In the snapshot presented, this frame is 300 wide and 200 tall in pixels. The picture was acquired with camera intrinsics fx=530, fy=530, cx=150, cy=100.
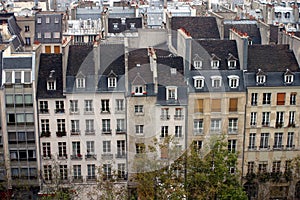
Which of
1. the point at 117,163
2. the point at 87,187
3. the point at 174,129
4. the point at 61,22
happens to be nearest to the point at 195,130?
the point at 174,129

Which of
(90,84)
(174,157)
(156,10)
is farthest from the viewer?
(156,10)

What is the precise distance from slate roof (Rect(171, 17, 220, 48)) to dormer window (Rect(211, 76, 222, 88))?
17.8 metres

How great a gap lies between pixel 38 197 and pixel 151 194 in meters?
15.6

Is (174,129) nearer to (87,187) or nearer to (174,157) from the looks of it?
(174,157)

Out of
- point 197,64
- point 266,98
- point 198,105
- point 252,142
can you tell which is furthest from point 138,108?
point 266,98

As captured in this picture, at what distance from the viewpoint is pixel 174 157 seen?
50.1 metres

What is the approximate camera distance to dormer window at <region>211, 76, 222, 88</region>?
2111 inches

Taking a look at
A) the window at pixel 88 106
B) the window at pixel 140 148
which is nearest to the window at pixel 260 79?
the window at pixel 140 148

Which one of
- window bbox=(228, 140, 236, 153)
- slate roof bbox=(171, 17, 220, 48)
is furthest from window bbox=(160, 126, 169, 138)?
slate roof bbox=(171, 17, 220, 48)

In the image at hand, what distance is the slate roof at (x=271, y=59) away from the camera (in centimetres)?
5525

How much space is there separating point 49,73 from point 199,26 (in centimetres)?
2498

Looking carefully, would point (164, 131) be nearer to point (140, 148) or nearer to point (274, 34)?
point (140, 148)

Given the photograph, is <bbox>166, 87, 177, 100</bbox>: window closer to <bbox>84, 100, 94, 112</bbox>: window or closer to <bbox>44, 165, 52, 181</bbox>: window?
<bbox>84, 100, 94, 112</bbox>: window

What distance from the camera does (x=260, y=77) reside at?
176 ft
